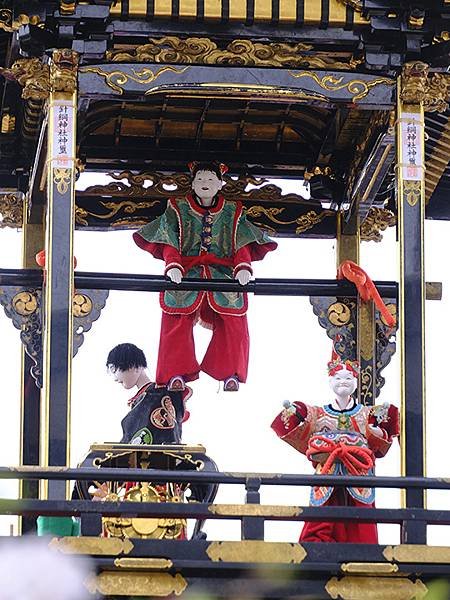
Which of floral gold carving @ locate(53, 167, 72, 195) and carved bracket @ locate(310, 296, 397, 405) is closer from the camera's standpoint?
floral gold carving @ locate(53, 167, 72, 195)

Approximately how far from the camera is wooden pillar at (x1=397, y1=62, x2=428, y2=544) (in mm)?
18094

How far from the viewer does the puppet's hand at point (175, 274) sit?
1986 centimetres

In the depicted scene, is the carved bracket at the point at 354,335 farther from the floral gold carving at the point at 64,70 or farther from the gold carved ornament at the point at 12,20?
the gold carved ornament at the point at 12,20

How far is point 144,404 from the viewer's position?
19.7 meters

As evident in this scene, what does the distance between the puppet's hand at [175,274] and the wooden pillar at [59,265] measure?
174 centimetres

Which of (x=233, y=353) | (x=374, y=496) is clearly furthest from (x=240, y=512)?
(x=233, y=353)

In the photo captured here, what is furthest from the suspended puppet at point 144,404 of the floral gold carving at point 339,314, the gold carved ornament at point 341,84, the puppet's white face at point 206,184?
the gold carved ornament at point 341,84

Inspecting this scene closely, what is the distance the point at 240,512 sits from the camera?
16469 mm

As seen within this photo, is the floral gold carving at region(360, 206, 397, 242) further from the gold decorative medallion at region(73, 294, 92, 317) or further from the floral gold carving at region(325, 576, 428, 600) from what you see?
the floral gold carving at region(325, 576, 428, 600)

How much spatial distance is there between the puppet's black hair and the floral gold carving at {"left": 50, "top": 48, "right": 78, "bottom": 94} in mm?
2439

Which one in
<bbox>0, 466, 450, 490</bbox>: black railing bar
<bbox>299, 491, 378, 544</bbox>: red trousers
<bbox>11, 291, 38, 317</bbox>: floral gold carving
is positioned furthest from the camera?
<bbox>11, 291, 38, 317</bbox>: floral gold carving

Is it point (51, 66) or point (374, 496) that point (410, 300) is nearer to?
point (374, 496)

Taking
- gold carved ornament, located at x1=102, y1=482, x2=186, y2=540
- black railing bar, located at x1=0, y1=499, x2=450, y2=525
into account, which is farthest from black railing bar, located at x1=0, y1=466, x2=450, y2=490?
gold carved ornament, located at x1=102, y1=482, x2=186, y2=540

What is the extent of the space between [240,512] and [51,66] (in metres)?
4.29
